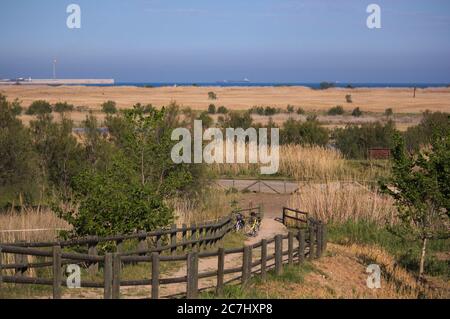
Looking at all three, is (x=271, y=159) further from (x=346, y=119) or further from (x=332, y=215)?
(x=346, y=119)

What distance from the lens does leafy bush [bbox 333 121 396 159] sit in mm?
44750

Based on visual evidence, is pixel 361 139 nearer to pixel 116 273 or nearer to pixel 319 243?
pixel 319 243

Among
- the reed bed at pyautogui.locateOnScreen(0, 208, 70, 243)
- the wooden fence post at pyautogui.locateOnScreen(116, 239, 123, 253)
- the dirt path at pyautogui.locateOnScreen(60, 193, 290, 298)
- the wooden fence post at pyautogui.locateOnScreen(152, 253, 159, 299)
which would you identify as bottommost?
the dirt path at pyautogui.locateOnScreen(60, 193, 290, 298)

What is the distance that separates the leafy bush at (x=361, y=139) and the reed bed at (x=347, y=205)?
18.6m

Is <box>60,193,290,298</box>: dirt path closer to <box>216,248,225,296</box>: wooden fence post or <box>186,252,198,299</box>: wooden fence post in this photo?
<box>216,248,225,296</box>: wooden fence post

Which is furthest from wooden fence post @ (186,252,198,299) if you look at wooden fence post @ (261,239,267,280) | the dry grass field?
the dry grass field

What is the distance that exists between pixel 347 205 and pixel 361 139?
22757 millimetres

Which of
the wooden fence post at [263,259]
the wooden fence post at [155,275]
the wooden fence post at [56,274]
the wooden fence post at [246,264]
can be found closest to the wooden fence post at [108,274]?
the wooden fence post at [155,275]

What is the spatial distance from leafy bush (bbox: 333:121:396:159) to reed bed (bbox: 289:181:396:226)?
731 inches

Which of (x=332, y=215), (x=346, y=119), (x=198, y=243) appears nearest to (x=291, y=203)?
(x=332, y=215)

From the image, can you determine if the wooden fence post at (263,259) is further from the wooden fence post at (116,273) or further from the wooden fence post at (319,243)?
the wooden fence post at (116,273)

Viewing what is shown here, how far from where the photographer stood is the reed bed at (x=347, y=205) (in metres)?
24.6

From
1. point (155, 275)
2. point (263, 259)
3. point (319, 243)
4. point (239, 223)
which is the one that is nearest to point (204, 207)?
point (239, 223)

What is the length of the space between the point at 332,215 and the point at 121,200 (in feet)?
36.5
